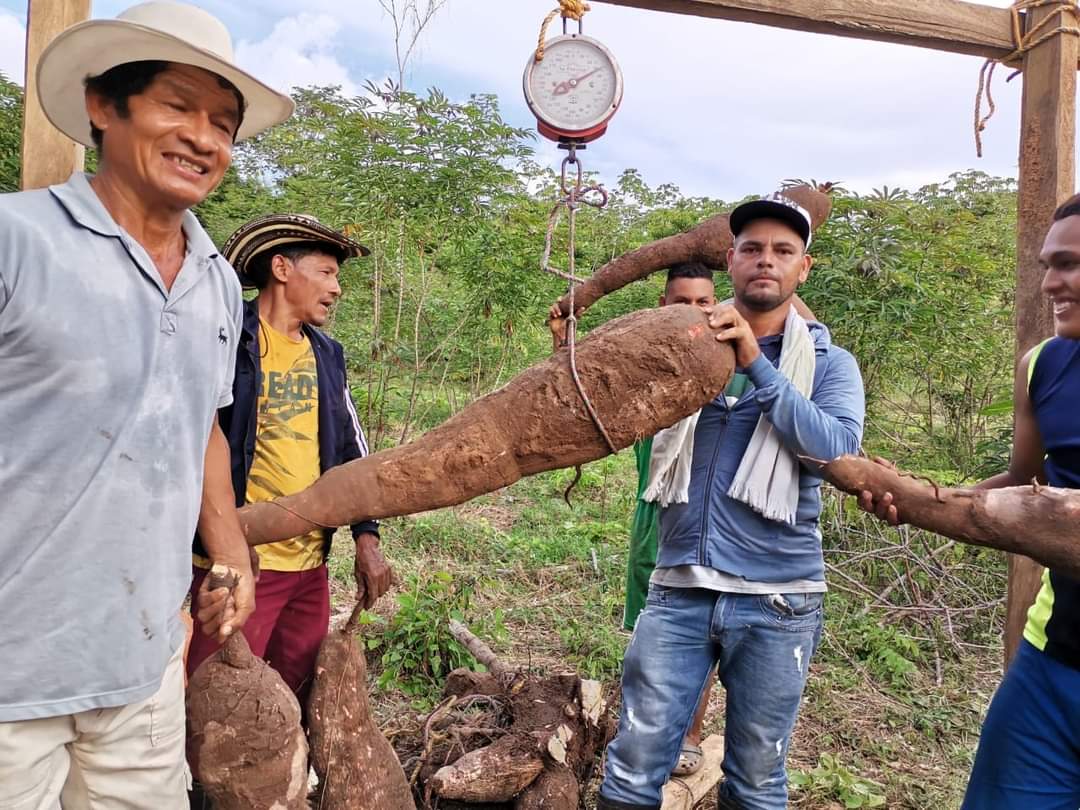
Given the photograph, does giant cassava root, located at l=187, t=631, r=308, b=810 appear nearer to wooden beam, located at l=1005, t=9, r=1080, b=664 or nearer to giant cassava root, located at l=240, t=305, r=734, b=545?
giant cassava root, located at l=240, t=305, r=734, b=545

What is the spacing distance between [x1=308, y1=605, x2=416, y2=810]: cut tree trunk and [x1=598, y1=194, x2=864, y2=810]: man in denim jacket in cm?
56

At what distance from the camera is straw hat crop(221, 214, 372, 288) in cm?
220

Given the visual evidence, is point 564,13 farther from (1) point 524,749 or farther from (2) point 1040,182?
(1) point 524,749

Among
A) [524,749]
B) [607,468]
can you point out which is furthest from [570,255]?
[607,468]

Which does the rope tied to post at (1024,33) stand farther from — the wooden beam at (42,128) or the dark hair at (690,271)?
the wooden beam at (42,128)

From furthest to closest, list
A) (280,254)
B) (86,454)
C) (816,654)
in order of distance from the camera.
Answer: (816,654) < (280,254) < (86,454)

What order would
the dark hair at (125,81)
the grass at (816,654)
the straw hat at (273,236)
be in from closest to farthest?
the dark hair at (125,81), the straw hat at (273,236), the grass at (816,654)

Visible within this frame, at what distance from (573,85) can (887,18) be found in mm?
1238

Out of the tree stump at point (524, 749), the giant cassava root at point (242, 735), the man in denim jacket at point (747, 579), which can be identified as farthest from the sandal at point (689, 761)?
the giant cassava root at point (242, 735)

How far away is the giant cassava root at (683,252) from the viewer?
97.9 inches

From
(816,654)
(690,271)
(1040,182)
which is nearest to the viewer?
(1040,182)

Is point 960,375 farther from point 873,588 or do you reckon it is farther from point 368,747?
point 368,747

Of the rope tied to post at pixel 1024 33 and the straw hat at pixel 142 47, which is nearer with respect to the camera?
the straw hat at pixel 142 47

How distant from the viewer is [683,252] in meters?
2.56
